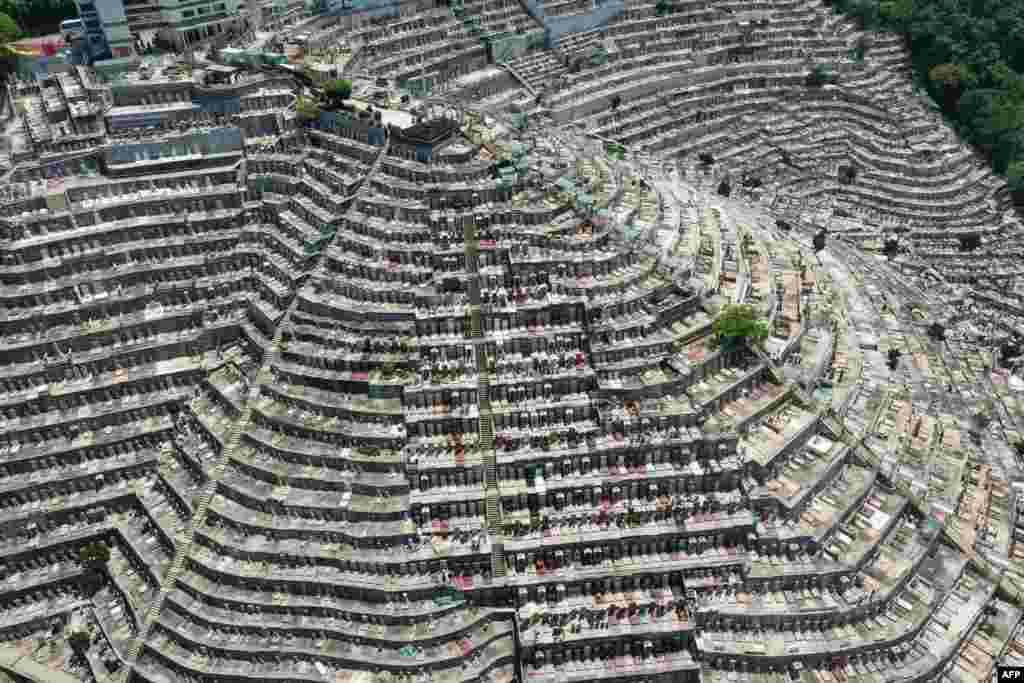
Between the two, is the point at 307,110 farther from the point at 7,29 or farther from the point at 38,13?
the point at 38,13

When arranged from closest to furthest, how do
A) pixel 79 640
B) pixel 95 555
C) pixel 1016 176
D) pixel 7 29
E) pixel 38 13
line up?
1. pixel 79 640
2. pixel 95 555
3. pixel 7 29
4. pixel 38 13
5. pixel 1016 176

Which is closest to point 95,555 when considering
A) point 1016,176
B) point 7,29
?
point 7,29

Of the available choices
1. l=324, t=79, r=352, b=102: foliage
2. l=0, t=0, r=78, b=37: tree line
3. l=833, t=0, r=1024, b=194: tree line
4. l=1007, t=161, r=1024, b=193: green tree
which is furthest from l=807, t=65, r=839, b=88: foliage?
l=0, t=0, r=78, b=37: tree line

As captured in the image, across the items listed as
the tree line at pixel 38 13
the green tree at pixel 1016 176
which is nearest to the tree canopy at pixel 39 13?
the tree line at pixel 38 13

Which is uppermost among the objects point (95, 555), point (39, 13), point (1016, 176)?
point (39, 13)

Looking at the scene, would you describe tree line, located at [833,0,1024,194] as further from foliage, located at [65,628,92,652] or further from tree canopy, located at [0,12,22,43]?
tree canopy, located at [0,12,22,43]

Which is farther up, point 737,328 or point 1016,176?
point 737,328

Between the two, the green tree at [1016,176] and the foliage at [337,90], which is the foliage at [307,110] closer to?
the foliage at [337,90]
